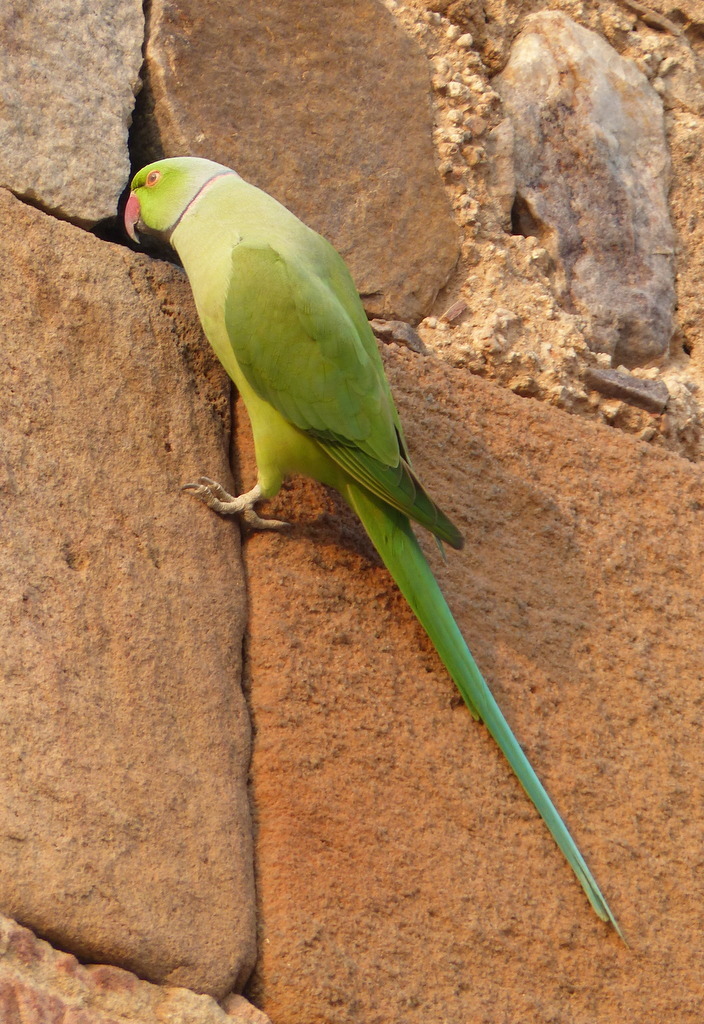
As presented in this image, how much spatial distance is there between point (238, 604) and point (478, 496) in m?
0.62

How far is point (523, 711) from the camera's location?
2.25 metres

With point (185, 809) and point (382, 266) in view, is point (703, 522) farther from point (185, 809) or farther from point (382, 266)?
point (185, 809)

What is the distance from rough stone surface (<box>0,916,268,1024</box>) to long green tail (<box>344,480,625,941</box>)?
0.66 metres

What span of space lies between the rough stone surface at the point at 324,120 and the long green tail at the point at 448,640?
669mm

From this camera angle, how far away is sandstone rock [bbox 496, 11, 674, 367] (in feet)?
9.80

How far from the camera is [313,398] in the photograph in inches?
90.1

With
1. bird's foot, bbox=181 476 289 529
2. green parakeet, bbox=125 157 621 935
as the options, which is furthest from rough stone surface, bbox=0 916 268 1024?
bird's foot, bbox=181 476 289 529

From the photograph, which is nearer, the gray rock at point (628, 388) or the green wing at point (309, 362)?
the green wing at point (309, 362)

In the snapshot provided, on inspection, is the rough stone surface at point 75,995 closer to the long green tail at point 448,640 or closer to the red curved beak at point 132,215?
the long green tail at point 448,640

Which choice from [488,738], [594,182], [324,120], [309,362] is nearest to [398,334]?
[309,362]

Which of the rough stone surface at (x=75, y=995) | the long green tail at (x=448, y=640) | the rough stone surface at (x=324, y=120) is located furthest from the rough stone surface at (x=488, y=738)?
the rough stone surface at (x=324, y=120)

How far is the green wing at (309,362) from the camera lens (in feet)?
7.40

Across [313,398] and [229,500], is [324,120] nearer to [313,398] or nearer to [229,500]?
[313,398]

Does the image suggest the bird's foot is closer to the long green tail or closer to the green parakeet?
the green parakeet
